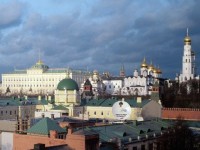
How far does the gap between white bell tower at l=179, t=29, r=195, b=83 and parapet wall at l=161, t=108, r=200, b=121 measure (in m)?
89.2

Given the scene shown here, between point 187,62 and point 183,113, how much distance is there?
91.8 m

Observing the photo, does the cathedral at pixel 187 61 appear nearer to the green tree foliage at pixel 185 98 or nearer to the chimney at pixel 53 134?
the green tree foliage at pixel 185 98

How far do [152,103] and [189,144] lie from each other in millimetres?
28831

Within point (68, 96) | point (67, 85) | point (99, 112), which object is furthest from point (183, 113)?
point (67, 85)

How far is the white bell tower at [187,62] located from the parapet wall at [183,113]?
89.2m

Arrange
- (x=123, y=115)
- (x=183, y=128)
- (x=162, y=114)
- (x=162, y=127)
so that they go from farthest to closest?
1. (x=162, y=114)
2. (x=123, y=115)
3. (x=162, y=127)
4. (x=183, y=128)

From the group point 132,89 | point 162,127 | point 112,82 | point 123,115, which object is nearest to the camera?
point 162,127

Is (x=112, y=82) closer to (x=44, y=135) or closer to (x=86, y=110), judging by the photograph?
(x=86, y=110)

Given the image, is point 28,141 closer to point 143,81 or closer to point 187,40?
point 187,40

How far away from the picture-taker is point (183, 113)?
49844 millimetres

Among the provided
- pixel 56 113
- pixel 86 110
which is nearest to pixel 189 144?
pixel 56 113

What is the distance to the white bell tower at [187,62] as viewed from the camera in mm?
137688

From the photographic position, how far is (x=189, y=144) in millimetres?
30703

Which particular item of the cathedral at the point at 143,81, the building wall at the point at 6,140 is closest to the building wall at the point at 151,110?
the building wall at the point at 6,140
